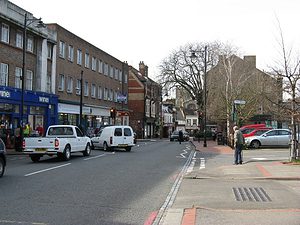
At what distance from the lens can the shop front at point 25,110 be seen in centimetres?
2867

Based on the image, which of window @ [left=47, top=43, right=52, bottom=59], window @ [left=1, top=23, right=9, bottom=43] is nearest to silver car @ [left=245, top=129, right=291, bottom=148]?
window @ [left=47, top=43, right=52, bottom=59]

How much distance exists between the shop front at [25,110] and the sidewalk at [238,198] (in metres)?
17.3

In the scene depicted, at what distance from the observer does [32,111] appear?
3341cm

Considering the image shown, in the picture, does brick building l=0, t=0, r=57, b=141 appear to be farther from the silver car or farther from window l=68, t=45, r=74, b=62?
the silver car

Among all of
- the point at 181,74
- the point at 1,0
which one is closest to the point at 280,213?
the point at 1,0

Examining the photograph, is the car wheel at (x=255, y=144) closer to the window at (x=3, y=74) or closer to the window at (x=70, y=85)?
the window at (x=3, y=74)

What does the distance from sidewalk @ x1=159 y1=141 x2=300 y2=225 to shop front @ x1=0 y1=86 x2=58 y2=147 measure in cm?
1729

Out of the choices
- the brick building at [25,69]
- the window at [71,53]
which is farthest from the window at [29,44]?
the window at [71,53]

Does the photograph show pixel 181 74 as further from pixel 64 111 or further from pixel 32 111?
pixel 32 111

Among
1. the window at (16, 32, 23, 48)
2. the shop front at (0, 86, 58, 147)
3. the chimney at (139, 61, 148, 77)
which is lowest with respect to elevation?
the shop front at (0, 86, 58, 147)

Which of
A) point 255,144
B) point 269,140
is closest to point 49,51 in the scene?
point 255,144

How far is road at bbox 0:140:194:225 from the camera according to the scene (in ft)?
26.1

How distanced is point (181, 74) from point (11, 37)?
3602 cm

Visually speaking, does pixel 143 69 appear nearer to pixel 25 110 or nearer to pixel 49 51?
pixel 49 51
